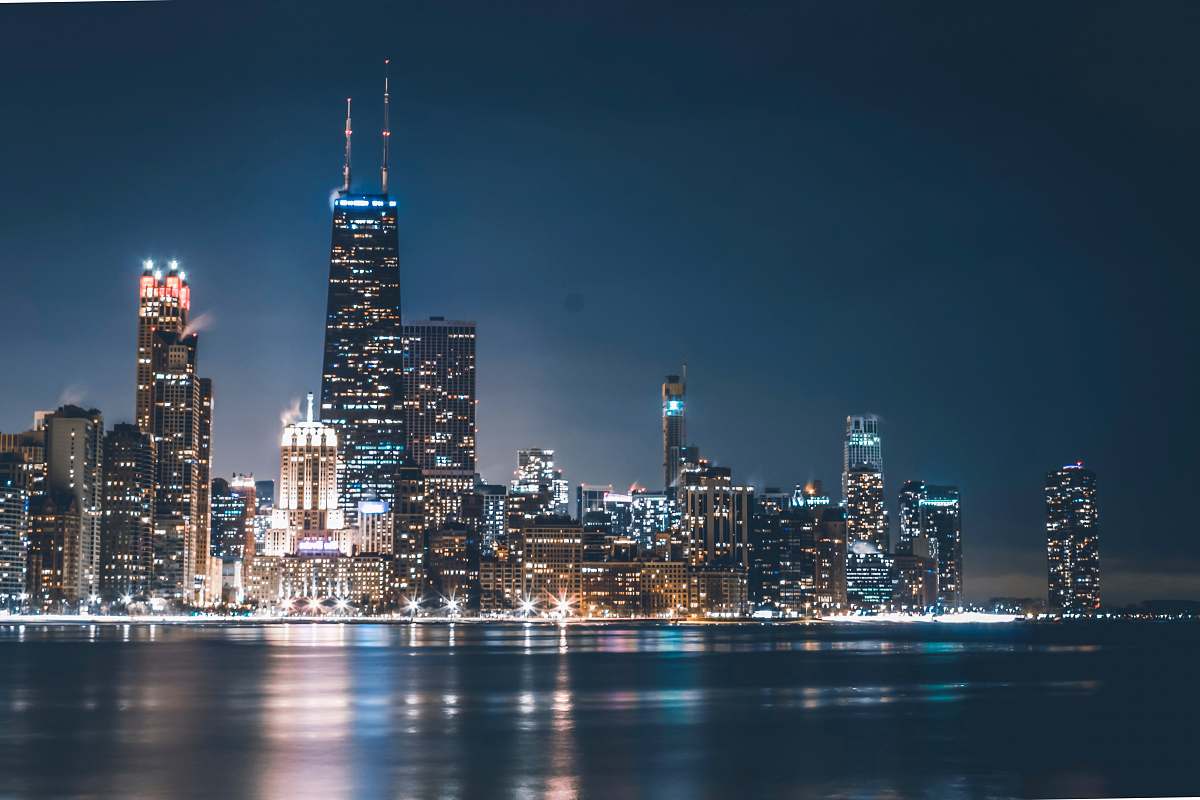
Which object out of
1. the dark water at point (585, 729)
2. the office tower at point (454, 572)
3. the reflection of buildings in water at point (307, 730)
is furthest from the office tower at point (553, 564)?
the reflection of buildings in water at point (307, 730)

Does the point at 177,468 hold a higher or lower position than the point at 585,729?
higher

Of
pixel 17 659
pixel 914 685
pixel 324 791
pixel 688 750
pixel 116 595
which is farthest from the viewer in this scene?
pixel 116 595

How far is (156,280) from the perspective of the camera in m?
181

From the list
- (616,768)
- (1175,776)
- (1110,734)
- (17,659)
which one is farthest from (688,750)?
(17,659)

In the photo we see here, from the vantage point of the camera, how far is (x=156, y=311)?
7008 inches

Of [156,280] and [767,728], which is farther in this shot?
[156,280]

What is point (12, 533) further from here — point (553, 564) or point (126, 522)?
point (553, 564)

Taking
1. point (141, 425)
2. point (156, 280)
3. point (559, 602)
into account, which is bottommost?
point (559, 602)

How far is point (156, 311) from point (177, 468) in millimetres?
23381

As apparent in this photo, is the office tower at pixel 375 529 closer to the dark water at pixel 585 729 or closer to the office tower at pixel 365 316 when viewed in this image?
the office tower at pixel 365 316

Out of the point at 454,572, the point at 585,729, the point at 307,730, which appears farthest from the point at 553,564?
the point at 307,730

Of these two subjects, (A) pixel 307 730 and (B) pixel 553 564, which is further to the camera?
(B) pixel 553 564

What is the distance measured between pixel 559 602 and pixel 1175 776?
140m

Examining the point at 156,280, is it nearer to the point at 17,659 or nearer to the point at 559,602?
the point at 559,602
